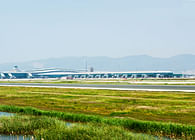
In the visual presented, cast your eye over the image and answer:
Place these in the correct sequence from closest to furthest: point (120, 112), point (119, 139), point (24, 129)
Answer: point (119, 139) → point (24, 129) → point (120, 112)

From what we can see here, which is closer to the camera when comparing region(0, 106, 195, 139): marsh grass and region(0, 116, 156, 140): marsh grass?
region(0, 116, 156, 140): marsh grass

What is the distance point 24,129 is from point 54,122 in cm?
229

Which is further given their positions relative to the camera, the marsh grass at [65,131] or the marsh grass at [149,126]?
the marsh grass at [149,126]

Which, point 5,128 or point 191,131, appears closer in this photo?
point 191,131

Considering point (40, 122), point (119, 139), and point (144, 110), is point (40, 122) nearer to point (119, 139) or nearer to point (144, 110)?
point (119, 139)

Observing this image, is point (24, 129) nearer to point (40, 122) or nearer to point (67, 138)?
point (40, 122)

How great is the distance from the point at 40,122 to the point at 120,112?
9795mm

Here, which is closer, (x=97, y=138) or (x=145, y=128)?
(x=97, y=138)

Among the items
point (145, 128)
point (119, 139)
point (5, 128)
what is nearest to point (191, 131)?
point (145, 128)

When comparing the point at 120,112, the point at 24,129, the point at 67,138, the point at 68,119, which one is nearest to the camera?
the point at 67,138

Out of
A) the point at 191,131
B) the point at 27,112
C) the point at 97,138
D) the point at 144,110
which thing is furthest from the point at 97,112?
the point at 97,138

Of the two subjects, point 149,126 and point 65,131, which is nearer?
point 65,131

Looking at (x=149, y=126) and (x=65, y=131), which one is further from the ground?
(x=65, y=131)

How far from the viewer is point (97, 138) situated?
15.4 m
